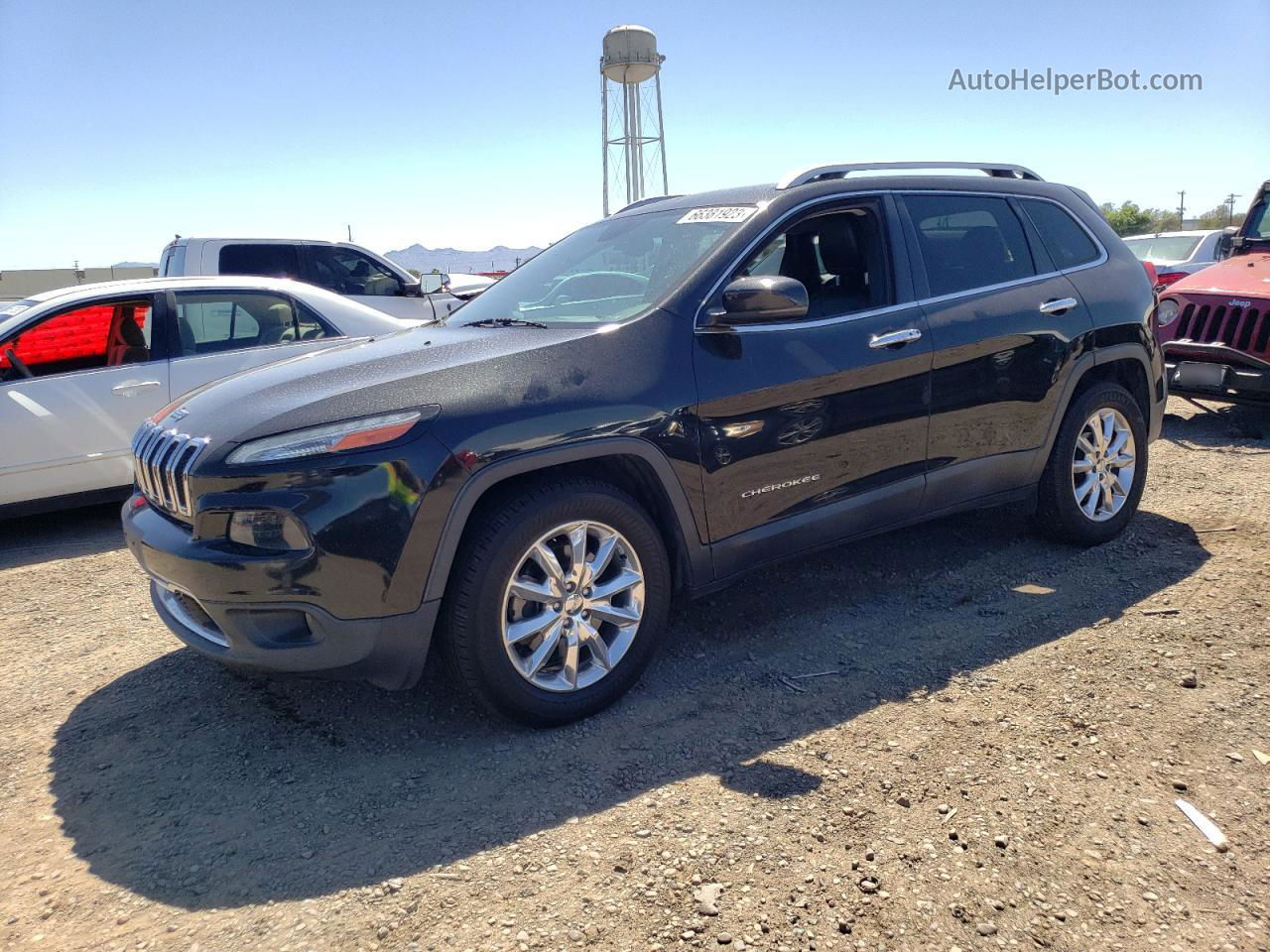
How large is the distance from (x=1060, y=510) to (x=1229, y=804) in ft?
7.11

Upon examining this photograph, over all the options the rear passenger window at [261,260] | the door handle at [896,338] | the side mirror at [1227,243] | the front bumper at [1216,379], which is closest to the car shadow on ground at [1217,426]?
the front bumper at [1216,379]

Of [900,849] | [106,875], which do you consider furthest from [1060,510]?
[106,875]

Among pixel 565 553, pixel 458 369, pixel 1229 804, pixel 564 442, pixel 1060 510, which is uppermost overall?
pixel 458 369

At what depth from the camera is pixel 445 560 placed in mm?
2943

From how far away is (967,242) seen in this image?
4391 mm

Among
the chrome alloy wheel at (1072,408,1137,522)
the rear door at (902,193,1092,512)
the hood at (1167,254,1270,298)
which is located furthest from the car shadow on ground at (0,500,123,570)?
the hood at (1167,254,1270,298)

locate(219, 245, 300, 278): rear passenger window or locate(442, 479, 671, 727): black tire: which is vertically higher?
locate(219, 245, 300, 278): rear passenger window

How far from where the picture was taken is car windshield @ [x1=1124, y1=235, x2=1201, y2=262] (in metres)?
13.2

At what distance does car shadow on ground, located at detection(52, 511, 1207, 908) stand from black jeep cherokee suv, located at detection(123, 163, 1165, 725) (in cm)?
28

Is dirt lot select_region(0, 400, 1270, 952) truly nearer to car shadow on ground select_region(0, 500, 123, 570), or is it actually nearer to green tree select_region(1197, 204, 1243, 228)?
car shadow on ground select_region(0, 500, 123, 570)

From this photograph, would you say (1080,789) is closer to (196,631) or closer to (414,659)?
(414,659)

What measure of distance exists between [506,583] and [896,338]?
6.43 feet

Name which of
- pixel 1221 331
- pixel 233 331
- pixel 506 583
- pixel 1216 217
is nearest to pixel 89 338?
pixel 233 331

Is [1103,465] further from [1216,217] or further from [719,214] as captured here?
[1216,217]
